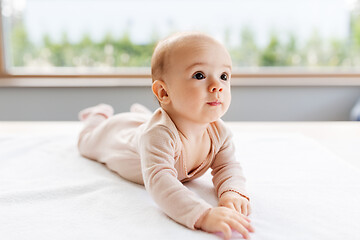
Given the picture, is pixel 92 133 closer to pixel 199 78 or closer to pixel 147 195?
pixel 147 195

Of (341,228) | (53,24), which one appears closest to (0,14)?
(53,24)

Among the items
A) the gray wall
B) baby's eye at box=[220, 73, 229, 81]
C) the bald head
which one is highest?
the bald head

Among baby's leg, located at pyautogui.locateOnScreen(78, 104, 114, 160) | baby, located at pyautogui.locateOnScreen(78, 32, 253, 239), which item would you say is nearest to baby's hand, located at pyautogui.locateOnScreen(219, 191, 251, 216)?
baby, located at pyautogui.locateOnScreen(78, 32, 253, 239)

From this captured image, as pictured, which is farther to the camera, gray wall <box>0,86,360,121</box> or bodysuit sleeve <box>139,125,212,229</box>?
gray wall <box>0,86,360,121</box>

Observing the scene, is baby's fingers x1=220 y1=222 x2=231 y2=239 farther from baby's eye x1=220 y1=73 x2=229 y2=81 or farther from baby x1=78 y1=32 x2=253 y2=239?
baby's eye x1=220 y1=73 x2=229 y2=81

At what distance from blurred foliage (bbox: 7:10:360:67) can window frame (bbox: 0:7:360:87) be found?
128 millimetres

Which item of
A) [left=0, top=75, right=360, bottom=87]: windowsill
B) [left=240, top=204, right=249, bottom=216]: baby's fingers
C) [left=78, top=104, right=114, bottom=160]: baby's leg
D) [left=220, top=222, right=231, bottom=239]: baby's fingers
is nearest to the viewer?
[left=220, top=222, right=231, bottom=239]: baby's fingers

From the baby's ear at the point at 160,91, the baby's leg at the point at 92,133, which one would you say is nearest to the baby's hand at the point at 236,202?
the baby's ear at the point at 160,91

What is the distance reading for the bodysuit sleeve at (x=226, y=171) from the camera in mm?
909

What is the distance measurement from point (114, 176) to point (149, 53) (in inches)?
74.6

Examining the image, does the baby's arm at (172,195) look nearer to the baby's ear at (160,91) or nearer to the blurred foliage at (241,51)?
the baby's ear at (160,91)

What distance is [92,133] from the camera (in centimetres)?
133

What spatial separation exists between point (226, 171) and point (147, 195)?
204 mm

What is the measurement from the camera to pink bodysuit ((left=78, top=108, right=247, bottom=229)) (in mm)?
792
